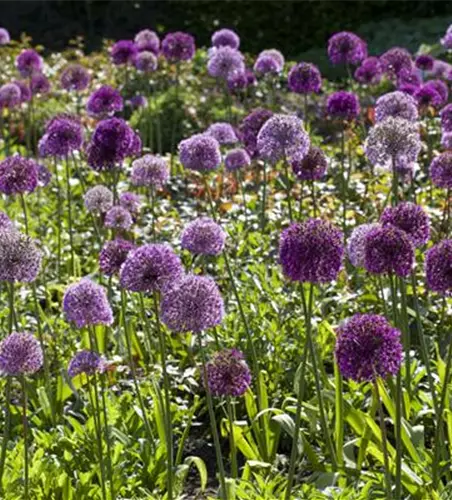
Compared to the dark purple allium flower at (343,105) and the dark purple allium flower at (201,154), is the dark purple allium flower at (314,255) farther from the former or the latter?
the dark purple allium flower at (343,105)

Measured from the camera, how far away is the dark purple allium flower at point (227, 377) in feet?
9.35

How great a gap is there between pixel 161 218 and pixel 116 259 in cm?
235

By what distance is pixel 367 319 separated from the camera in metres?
2.50

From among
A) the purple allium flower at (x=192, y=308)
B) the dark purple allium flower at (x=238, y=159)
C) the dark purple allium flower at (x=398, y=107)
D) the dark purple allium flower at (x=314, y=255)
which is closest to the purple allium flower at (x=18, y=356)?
the purple allium flower at (x=192, y=308)

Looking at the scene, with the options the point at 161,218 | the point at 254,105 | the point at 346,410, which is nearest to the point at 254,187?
the point at 161,218

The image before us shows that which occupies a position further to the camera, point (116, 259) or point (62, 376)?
point (62, 376)

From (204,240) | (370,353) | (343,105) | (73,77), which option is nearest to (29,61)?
(73,77)

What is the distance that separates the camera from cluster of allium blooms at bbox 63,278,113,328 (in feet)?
9.96

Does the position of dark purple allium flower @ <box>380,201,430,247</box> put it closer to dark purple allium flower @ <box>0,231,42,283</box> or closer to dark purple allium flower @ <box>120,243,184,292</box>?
dark purple allium flower @ <box>120,243,184,292</box>

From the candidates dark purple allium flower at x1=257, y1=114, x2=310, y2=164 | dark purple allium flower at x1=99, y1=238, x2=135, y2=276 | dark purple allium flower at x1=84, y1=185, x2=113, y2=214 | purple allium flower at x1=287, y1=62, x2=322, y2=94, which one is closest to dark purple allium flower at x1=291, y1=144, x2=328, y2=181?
dark purple allium flower at x1=257, y1=114, x2=310, y2=164

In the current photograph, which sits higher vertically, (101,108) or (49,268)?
(101,108)

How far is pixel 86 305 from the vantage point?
3.04 meters

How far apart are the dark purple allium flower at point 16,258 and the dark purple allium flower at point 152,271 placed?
0.92ft

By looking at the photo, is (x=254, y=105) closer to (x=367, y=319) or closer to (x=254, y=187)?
(x=254, y=187)
